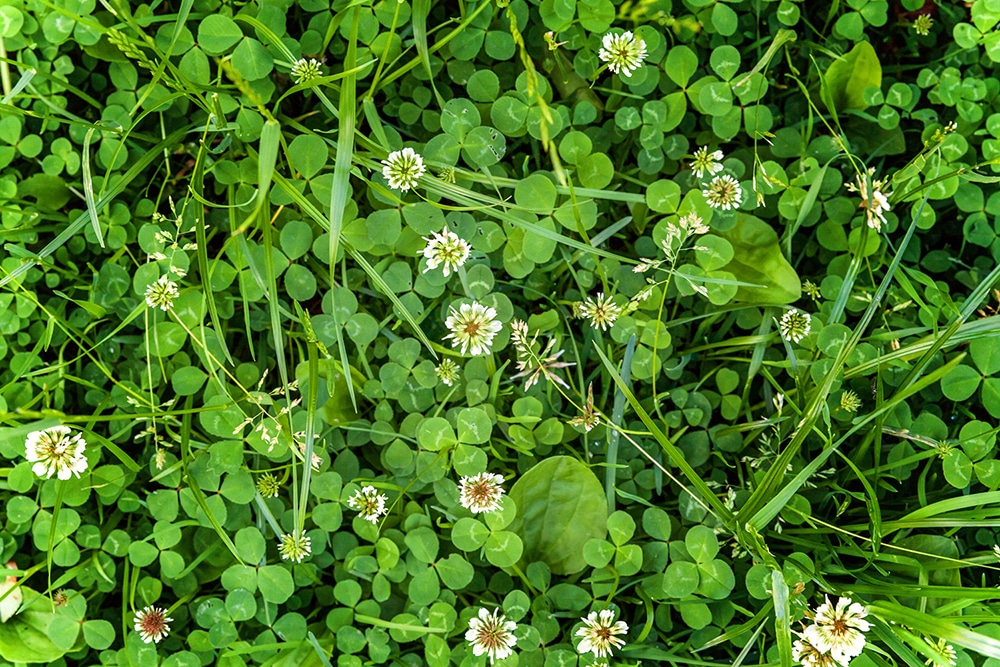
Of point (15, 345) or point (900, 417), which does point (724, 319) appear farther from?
point (15, 345)

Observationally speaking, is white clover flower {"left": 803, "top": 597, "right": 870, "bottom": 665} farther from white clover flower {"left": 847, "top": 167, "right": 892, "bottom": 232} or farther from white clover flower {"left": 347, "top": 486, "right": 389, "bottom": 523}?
white clover flower {"left": 347, "top": 486, "right": 389, "bottom": 523}

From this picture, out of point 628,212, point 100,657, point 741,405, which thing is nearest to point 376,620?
point 100,657

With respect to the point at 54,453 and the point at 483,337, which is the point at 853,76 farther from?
the point at 54,453

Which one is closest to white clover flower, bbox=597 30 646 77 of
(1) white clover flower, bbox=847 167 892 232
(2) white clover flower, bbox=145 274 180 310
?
(1) white clover flower, bbox=847 167 892 232

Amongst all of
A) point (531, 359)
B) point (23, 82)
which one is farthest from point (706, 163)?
point (23, 82)

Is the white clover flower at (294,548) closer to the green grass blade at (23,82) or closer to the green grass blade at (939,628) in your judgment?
the green grass blade at (23,82)

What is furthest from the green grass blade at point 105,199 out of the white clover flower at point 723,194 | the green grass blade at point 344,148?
the white clover flower at point 723,194
